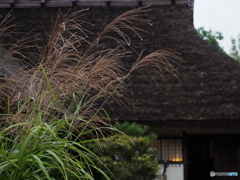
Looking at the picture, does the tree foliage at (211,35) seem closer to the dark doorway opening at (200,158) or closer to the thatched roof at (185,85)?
the dark doorway opening at (200,158)

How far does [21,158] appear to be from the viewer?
154 centimetres

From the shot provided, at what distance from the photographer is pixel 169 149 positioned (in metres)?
6.91

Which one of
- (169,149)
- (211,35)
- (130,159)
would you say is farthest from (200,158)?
(211,35)

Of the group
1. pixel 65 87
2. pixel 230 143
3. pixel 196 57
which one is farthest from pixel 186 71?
pixel 65 87

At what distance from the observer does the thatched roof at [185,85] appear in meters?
→ 6.34

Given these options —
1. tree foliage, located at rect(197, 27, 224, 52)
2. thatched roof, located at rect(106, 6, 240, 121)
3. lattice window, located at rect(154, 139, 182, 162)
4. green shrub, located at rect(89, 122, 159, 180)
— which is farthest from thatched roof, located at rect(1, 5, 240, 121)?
tree foliage, located at rect(197, 27, 224, 52)

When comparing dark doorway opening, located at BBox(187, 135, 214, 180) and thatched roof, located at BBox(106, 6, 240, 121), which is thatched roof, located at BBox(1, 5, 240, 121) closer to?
thatched roof, located at BBox(106, 6, 240, 121)

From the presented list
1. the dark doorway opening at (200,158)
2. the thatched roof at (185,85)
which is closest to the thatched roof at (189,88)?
the thatched roof at (185,85)

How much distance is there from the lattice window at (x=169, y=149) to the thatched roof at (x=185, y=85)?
0.78 metres

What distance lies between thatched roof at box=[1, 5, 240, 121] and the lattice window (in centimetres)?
78

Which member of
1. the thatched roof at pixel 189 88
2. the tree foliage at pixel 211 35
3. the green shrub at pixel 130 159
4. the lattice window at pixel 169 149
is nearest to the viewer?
the green shrub at pixel 130 159

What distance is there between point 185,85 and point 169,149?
1055 mm

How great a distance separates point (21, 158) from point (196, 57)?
19.3ft

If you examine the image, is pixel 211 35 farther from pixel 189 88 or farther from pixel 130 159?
pixel 130 159
